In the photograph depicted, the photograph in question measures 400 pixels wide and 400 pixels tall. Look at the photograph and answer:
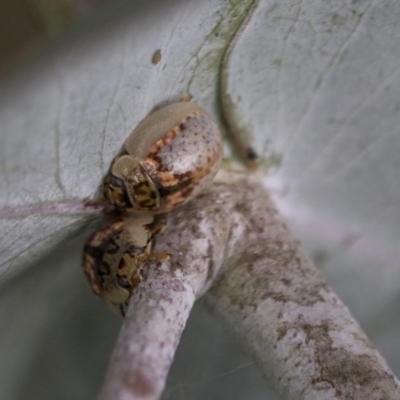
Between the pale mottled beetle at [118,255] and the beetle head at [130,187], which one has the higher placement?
the beetle head at [130,187]

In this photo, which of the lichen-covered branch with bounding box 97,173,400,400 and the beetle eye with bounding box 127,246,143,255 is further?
the beetle eye with bounding box 127,246,143,255

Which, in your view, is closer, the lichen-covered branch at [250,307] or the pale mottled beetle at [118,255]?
the lichen-covered branch at [250,307]

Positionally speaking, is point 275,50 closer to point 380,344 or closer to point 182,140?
point 182,140

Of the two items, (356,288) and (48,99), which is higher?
(48,99)

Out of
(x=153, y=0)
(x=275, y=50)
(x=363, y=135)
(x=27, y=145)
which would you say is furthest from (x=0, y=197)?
(x=363, y=135)

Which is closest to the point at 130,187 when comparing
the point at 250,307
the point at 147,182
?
the point at 147,182
